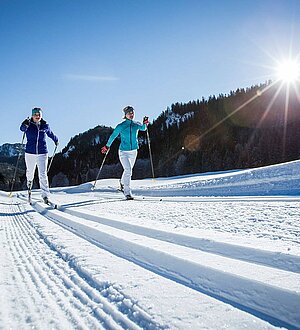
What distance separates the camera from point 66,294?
140 cm

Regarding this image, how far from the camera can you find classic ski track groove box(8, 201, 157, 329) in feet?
3.68

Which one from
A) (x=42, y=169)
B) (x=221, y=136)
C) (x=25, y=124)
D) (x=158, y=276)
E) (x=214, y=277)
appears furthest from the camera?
(x=221, y=136)

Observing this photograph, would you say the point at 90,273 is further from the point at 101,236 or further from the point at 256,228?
the point at 256,228

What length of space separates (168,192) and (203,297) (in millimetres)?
6472

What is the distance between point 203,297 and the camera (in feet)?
3.90

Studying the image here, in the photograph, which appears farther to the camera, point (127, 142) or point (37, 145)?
point (127, 142)

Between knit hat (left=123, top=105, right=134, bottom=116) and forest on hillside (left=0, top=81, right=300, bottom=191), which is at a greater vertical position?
forest on hillside (left=0, top=81, right=300, bottom=191)

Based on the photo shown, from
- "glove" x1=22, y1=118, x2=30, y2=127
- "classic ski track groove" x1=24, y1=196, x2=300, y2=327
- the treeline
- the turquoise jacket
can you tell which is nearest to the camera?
"classic ski track groove" x1=24, y1=196, x2=300, y2=327

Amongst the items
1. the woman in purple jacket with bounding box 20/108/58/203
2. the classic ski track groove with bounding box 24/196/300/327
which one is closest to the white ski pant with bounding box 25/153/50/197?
the woman in purple jacket with bounding box 20/108/58/203

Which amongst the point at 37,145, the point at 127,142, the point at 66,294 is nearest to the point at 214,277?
the point at 66,294

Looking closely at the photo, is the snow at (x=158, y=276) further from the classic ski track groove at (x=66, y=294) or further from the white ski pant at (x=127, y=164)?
the white ski pant at (x=127, y=164)

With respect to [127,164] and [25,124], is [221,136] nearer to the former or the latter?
[127,164]

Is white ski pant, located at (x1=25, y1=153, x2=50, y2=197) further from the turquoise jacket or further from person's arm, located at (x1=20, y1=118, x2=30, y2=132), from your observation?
the turquoise jacket

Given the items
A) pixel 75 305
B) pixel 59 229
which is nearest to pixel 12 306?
pixel 75 305
